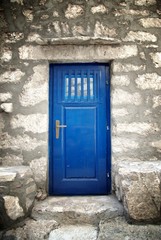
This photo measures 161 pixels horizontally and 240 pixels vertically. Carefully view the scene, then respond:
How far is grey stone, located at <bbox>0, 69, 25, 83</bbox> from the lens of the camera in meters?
2.90

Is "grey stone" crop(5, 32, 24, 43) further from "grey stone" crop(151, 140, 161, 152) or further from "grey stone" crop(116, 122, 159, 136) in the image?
"grey stone" crop(151, 140, 161, 152)

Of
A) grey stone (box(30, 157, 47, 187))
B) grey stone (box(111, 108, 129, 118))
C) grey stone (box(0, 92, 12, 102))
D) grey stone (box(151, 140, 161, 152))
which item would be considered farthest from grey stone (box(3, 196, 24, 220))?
grey stone (box(151, 140, 161, 152))

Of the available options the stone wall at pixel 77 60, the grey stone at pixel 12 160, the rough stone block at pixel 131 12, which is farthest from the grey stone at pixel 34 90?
the rough stone block at pixel 131 12

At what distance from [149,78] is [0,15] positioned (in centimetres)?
209

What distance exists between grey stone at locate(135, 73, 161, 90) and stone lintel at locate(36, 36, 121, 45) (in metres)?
0.56

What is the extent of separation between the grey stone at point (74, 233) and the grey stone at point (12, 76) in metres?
1.83

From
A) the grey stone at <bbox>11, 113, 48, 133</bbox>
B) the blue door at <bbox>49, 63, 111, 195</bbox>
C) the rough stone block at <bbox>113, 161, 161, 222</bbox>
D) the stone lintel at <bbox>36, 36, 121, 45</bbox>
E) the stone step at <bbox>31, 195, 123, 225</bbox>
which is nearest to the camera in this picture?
the rough stone block at <bbox>113, 161, 161, 222</bbox>

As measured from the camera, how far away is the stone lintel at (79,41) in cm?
278

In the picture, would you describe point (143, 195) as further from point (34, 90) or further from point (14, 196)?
point (34, 90)

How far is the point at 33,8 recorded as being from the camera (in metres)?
2.95

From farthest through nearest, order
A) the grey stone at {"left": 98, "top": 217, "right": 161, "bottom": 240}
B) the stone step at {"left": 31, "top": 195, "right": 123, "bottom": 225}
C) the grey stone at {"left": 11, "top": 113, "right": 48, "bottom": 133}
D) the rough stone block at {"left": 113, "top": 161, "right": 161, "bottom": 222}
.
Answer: the grey stone at {"left": 11, "top": 113, "right": 48, "bottom": 133}, the stone step at {"left": 31, "top": 195, "right": 123, "bottom": 225}, the rough stone block at {"left": 113, "top": 161, "right": 161, "bottom": 222}, the grey stone at {"left": 98, "top": 217, "right": 161, "bottom": 240}

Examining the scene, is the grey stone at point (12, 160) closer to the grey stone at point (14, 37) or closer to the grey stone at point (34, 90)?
the grey stone at point (34, 90)

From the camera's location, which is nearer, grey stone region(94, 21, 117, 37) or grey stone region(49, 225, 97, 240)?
grey stone region(49, 225, 97, 240)

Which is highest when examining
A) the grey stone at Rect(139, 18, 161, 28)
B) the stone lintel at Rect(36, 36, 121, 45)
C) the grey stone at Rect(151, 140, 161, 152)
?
the grey stone at Rect(139, 18, 161, 28)
